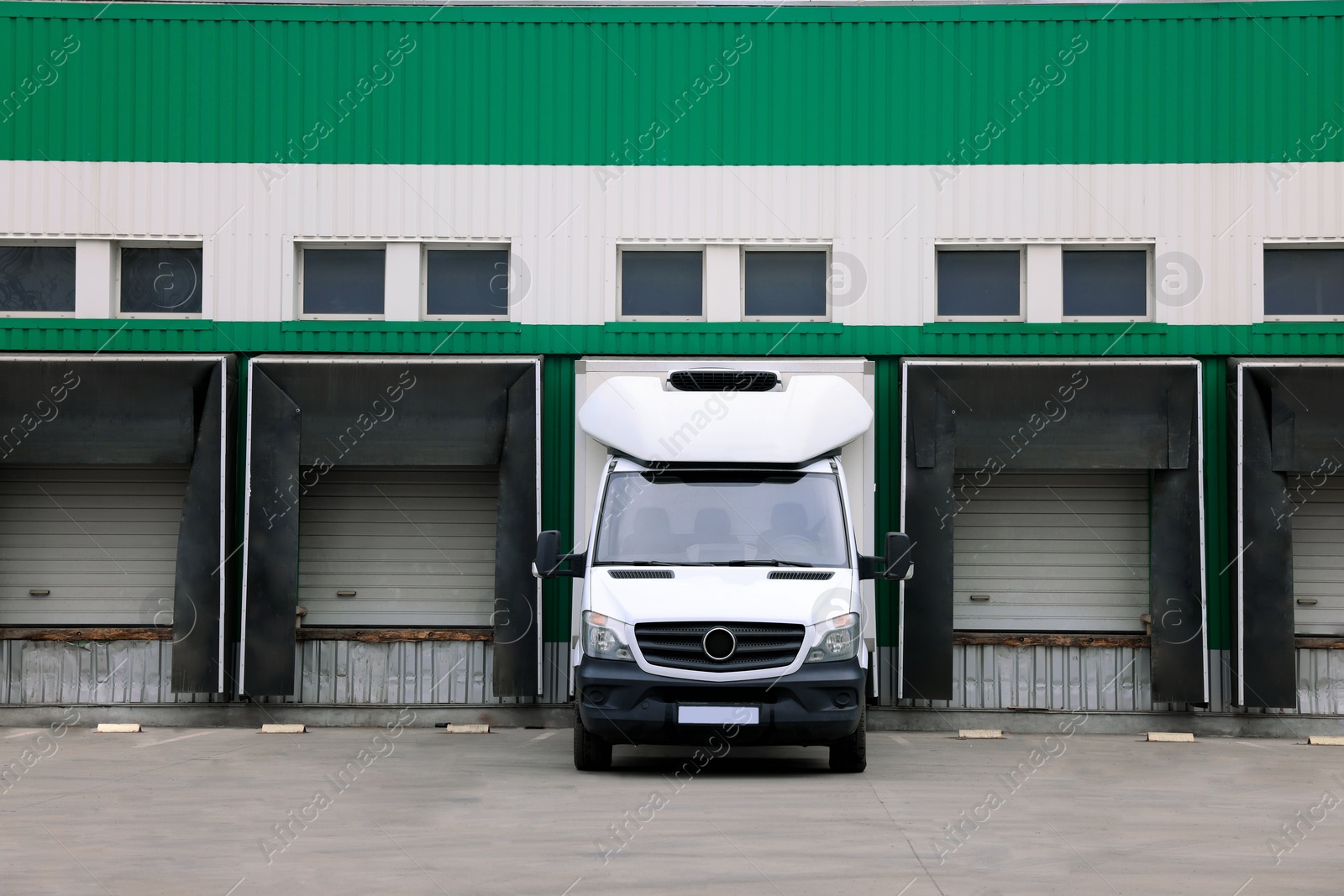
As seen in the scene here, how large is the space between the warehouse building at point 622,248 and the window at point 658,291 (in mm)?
39

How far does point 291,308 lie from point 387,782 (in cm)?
645

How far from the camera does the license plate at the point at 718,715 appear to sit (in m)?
11.0

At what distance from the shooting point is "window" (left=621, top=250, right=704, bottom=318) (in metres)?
15.9

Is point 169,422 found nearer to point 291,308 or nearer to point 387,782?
point 291,308

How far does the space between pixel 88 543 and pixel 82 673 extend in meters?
1.39

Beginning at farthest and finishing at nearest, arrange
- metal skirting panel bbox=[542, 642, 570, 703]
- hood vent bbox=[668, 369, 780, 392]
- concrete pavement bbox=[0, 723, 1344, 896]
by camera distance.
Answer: metal skirting panel bbox=[542, 642, 570, 703] < hood vent bbox=[668, 369, 780, 392] < concrete pavement bbox=[0, 723, 1344, 896]

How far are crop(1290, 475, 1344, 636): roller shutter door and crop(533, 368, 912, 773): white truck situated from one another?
5695mm

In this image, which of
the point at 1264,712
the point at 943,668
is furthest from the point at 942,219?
the point at 1264,712

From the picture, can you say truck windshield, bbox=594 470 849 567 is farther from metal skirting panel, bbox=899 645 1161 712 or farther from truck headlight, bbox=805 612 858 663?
metal skirting panel, bbox=899 645 1161 712

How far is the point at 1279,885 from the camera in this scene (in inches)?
300

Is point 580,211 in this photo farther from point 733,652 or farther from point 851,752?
point 851,752

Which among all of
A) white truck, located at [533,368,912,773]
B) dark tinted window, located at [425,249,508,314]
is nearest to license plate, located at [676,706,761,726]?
white truck, located at [533,368,912,773]

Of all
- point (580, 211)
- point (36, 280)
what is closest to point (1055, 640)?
point (580, 211)

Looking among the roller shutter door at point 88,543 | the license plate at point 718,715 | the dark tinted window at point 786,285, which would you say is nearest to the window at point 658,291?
the dark tinted window at point 786,285
